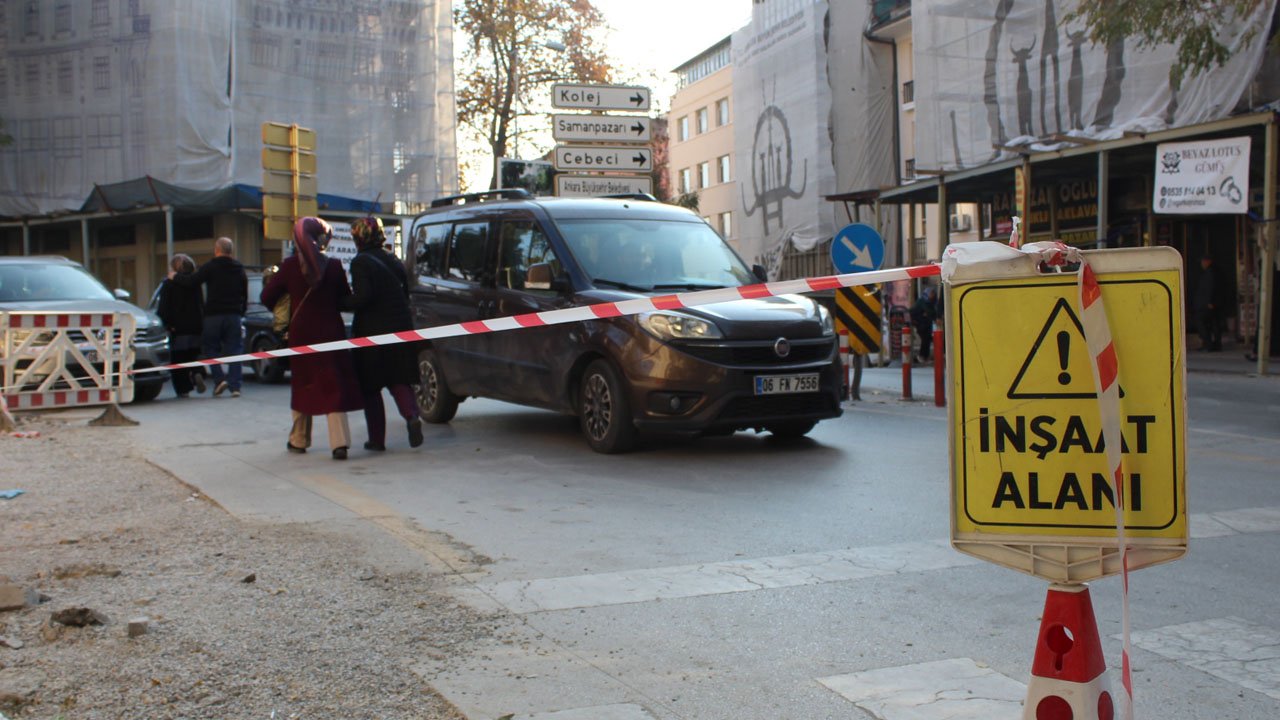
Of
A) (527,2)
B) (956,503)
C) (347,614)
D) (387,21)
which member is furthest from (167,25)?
(956,503)

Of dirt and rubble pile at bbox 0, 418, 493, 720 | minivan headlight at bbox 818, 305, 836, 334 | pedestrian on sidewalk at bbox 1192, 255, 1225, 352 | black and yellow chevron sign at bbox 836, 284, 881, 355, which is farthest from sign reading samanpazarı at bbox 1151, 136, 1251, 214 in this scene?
dirt and rubble pile at bbox 0, 418, 493, 720

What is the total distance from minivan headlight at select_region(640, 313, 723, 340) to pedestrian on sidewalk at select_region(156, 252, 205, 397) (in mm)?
8983

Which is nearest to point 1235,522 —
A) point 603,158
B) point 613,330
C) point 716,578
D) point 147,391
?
point 716,578

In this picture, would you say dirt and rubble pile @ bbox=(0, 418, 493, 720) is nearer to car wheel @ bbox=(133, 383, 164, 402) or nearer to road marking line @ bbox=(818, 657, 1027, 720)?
road marking line @ bbox=(818, 657, 1027, 720)

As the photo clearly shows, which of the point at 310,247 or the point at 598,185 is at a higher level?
the point at 598,185

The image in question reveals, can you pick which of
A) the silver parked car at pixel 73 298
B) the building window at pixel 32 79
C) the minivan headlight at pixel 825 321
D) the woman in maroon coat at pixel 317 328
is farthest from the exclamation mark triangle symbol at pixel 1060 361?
the building window at pixel 32 79

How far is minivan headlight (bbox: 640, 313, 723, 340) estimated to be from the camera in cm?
842

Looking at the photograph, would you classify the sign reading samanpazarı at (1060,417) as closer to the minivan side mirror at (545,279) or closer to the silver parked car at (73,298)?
the minivan side mirror at (545,279)

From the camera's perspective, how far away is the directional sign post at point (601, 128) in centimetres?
1850

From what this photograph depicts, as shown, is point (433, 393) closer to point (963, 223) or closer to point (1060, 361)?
point (1060, 361)

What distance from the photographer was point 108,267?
3381 centimetres

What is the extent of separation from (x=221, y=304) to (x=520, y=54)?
2941 centimetres

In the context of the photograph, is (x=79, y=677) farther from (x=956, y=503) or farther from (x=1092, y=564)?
(x=1092, y=564)

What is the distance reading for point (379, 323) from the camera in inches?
368
